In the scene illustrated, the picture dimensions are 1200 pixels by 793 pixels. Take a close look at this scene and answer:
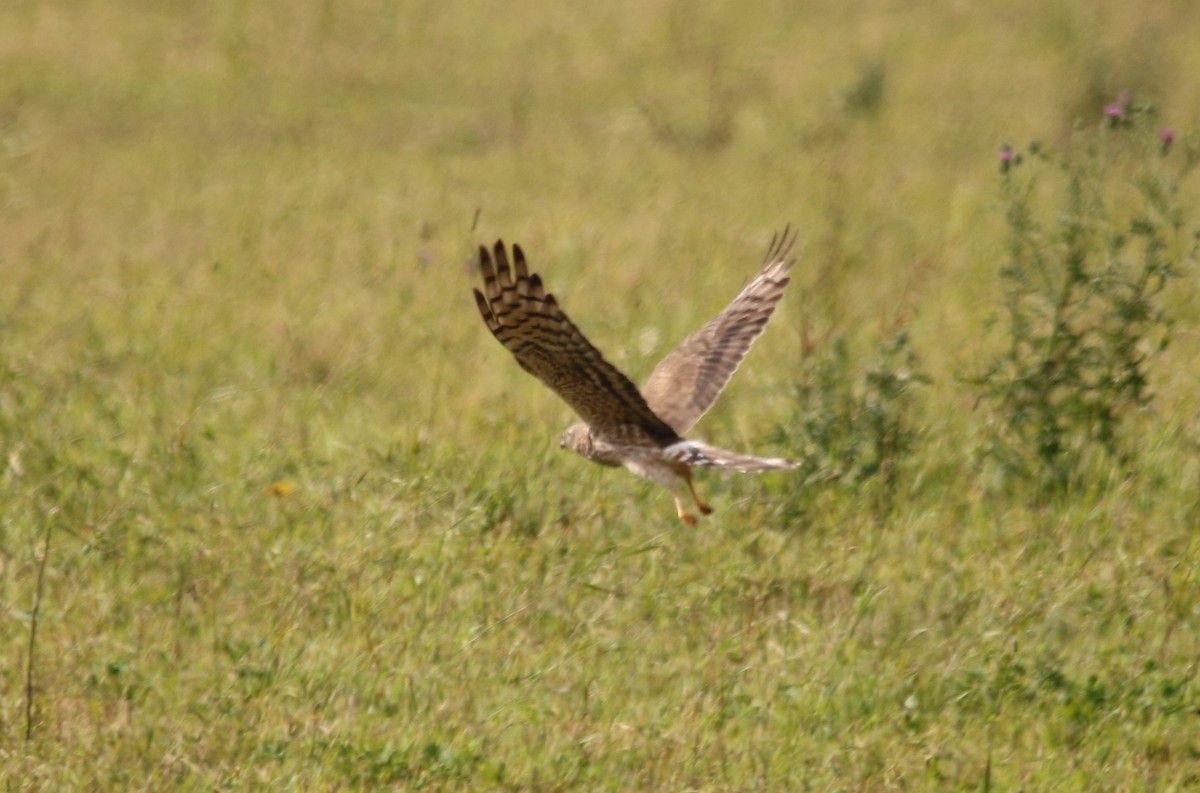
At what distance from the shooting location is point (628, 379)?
4.85m

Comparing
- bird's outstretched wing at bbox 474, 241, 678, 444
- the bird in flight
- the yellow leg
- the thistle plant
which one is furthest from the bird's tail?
the thistle plant

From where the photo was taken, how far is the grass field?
15.5 ft

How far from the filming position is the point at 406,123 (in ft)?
39.9

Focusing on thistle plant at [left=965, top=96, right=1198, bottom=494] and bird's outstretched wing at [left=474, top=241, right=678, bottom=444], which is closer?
bird's outstretched wing at [left=474, top=241, right=678, bottom=444]

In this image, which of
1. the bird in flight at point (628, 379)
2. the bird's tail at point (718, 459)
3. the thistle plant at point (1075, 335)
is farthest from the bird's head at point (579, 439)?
the thistle plant at point (1075, 335)

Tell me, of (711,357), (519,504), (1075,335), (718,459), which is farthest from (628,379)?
(1075,335)

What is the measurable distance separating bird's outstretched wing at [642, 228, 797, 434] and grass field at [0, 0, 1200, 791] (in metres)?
0.48

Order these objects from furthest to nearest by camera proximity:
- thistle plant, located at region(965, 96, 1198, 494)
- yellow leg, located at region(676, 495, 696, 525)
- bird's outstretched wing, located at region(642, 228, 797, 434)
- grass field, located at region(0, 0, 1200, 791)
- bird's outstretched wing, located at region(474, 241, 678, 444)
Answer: thistle plant, located at region(965, 96, 1198, 494) < bird's outstretched wing, located at region(642, 228, 797, 434) < yellow leg, located at region(676, 495, 696, 525) < grass field, located at region(0, 0, 1200, 791) < bird's outstretched wing, located at region(474, 241, 678, 444)

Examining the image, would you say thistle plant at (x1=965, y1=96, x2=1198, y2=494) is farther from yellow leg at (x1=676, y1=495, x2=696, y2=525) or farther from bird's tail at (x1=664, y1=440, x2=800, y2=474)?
bird's tail at (x1=664, y1=440, x2=800, y2=474)

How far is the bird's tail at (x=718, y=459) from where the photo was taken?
4.78 metres

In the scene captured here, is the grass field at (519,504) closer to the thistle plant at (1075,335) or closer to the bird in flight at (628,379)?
the thistle plant at (1075,335)

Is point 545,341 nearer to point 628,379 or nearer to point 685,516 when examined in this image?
point 628,379

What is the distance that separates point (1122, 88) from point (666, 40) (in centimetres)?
371

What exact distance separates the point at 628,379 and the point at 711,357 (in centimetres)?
109
